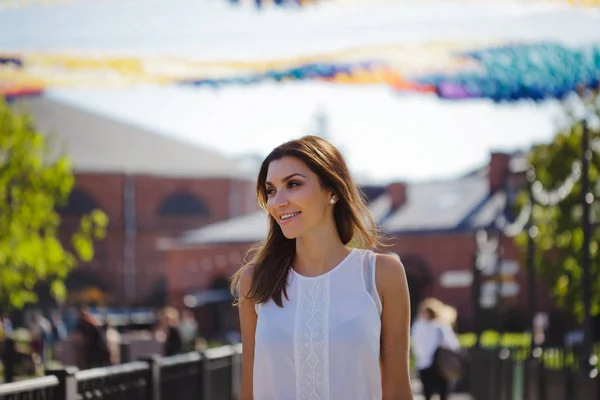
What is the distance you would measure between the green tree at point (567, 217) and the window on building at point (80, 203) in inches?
1474

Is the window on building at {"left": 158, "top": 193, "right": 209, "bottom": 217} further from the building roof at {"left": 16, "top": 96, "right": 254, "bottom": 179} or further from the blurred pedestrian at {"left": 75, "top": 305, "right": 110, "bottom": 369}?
the blurred pedestrian at {"left": 75, "top": 305, "right": 110, "bottom": 369}

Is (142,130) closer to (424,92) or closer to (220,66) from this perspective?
→ (220,66)

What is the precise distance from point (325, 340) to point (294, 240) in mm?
481

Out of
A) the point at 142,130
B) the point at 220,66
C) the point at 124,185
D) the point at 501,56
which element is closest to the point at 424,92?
the point at 501,56

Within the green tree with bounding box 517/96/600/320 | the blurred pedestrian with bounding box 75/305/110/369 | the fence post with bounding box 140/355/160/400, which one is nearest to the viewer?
the fence post with bounding box 140/355/160/400

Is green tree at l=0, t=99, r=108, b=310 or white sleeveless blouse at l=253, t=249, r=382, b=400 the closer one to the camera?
white sleeveless blouse at l=253, t=249, r=382, b=400

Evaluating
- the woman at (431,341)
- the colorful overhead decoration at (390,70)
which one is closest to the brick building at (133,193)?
the colorful overhead decoration at (390,70)

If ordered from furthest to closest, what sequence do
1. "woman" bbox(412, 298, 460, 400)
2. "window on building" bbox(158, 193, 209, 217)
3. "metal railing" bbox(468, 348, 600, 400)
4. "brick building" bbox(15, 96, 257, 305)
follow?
1. "window on building" bbox(158, 193, 209, 217)
2. "brick building" bbox(15, 96, 257, 305)
3. "woman" bbox(412, 298, 460, 400)
4. "metal railing" bbox(468, 348, 600, 400)

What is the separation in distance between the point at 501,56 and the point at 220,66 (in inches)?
388

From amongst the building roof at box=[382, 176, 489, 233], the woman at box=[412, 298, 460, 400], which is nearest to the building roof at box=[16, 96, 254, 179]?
Answer: the building roof at box=[382, 176, 489, 233]

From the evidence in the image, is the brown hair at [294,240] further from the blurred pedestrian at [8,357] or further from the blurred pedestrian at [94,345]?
the blurred pedestrian at [8,357]

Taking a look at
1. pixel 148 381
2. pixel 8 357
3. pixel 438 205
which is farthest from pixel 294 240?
pixel 438 205

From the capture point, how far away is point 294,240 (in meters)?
3.77

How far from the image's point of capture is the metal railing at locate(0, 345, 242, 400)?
754 centimetres
